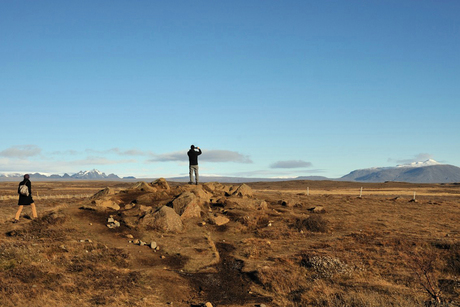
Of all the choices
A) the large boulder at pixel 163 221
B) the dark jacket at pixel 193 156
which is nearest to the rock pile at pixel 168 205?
the large boulder at pixel 163 221

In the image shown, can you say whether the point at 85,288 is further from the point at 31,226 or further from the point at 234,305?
the point at 31,226

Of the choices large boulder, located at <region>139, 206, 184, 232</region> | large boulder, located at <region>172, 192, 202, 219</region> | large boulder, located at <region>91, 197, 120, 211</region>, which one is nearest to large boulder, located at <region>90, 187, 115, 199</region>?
large boulder, located at <region>91, 197, 120, 211</region>

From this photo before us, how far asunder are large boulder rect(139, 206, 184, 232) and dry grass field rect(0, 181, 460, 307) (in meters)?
0.08

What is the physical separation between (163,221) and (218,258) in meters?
5.02

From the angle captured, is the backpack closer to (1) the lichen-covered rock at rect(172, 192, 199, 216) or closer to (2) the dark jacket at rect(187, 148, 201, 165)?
(1) the lichen-covered rock at rect(172, 192, 199, 216)

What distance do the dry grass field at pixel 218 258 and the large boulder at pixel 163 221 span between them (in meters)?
0.08

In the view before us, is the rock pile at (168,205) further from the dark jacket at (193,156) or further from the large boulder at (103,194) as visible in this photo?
the dark jacket at (193,156)

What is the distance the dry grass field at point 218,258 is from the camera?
41.1ft

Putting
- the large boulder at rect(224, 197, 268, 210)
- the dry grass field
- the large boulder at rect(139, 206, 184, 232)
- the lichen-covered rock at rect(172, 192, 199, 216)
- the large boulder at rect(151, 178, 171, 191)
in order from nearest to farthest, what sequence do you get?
1. the dry grass field
2. the large boulder at rect(139, 206, 184, 232)
3. the lichen-covered rock at rect(172, 192, 199, 216)
4. the large boulder at rect(224, 197, 268, 210)
5. the large boulder at rect(151, 178, 171, 191)

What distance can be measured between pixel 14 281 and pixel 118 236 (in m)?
6.75

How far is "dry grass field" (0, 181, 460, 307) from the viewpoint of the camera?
1252 cm

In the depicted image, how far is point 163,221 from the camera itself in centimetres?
2066

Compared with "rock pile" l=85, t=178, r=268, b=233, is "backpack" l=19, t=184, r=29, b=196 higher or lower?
higher

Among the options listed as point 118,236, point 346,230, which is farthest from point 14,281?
point 346,230
